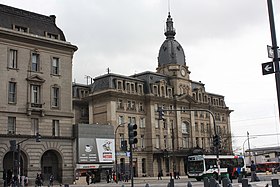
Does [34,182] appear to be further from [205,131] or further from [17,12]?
[205,131]

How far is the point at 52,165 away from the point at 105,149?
927 cm

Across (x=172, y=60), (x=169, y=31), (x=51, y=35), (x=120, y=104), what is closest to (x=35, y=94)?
(x=51, y=35)

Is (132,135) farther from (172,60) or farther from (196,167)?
(172,60)

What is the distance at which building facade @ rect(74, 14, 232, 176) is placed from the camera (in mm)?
77938

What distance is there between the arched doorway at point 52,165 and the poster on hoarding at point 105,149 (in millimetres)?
7397

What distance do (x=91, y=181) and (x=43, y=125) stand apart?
11404 millimetres

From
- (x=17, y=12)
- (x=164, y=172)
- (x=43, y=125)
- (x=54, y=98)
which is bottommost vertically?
(x=164, y=172)

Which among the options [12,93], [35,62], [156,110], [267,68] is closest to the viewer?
[267,68]

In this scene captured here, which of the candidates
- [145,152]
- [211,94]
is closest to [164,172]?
[145,152]

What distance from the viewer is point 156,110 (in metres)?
81.9

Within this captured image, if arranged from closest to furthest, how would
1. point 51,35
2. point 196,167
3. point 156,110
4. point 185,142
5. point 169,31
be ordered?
1. point 196,167
2. point 51,35
3. point 156,110
4. point 185,142
5. point 169,31

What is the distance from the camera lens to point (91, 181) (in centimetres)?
5584

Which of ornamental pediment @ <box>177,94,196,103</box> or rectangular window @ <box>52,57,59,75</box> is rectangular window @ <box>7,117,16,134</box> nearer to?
rectangular window @ <box>52,57,59,75</box>

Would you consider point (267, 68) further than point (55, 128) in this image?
No
